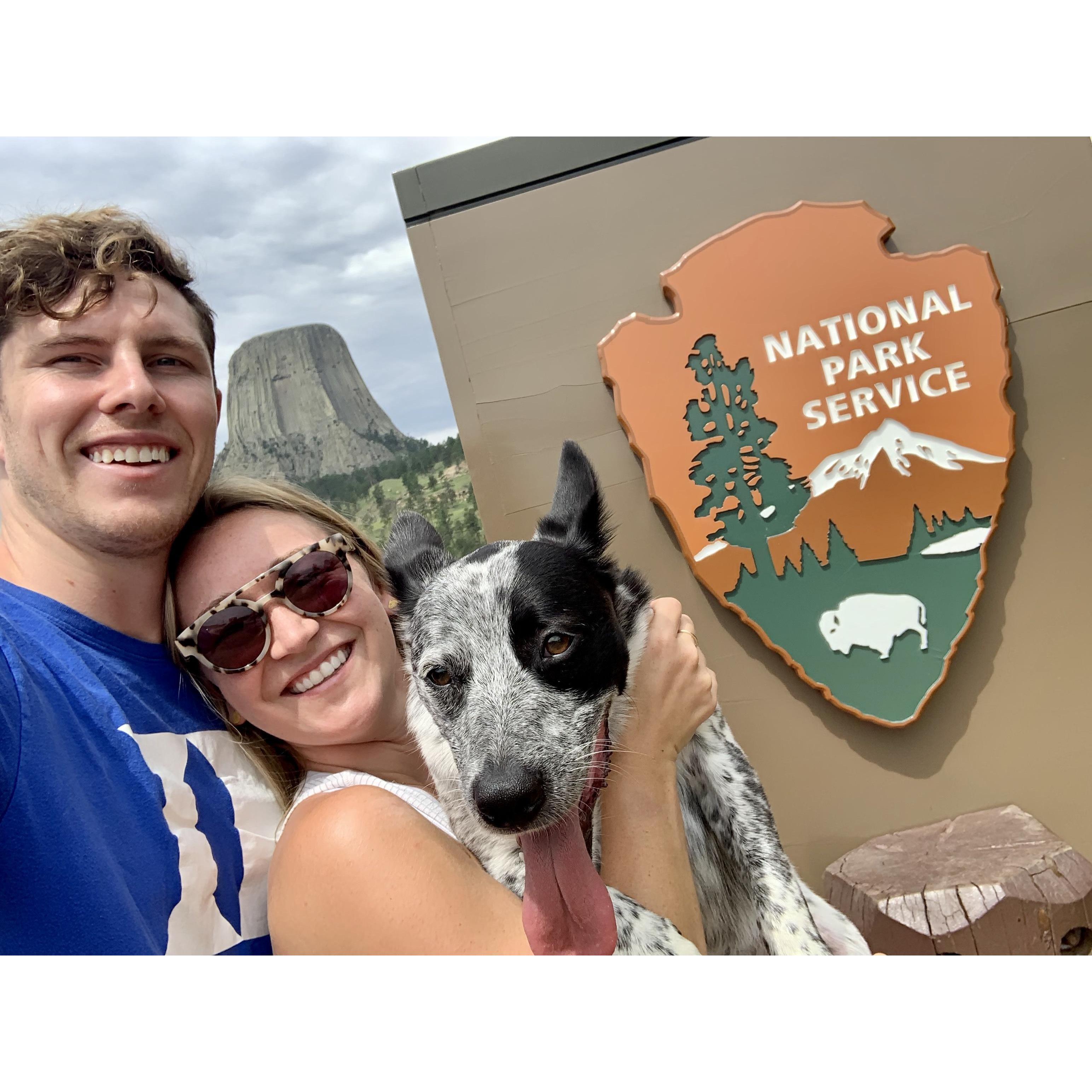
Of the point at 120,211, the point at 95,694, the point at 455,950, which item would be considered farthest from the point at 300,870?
the point at 120,211

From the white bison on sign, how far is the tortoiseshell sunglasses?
1.83m

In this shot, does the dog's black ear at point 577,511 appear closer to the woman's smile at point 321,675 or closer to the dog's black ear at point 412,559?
the dog's black ear at point 412,559

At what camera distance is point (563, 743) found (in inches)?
55.7

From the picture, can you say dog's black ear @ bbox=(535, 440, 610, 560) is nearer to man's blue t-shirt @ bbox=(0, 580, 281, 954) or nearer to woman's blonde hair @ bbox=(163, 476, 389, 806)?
woman's blonde hair @ bbox=(163, 476, 389, 806)

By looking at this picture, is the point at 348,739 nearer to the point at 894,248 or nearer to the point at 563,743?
the point at 563,743

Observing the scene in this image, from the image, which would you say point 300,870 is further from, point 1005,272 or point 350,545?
point 1005,272

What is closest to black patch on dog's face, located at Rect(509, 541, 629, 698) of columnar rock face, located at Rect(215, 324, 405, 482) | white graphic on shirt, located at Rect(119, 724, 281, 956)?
white graphic on shirt, located at Rect(119, 724, 281, 956)

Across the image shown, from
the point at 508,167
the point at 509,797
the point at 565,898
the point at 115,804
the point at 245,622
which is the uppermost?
the point at 508,167

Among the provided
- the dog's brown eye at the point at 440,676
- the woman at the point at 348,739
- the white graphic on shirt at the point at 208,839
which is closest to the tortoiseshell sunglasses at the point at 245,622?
the woman at the point at 348,739

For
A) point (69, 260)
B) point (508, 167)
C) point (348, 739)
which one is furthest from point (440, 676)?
point (508, 167)

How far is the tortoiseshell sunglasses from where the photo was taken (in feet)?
4.64

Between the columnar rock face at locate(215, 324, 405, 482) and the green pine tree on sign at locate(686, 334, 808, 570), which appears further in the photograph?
the green pine tree on sign at locate(686, 334, 808, 570)

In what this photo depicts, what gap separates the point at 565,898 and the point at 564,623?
1.62ft

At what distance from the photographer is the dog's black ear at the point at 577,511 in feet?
5.48
